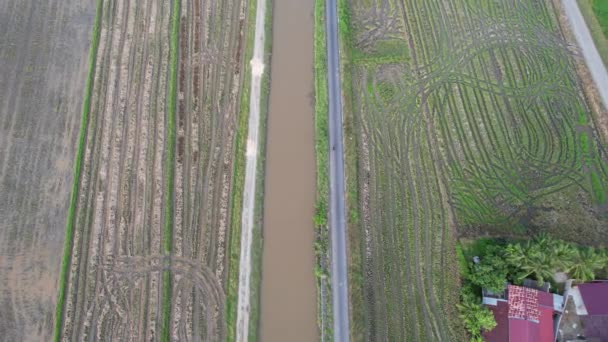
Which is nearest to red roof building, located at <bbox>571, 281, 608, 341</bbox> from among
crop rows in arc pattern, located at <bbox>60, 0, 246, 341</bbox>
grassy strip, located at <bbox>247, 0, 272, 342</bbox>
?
grassy strip, located at <bbox>247, 0, 272, 342</bbox>

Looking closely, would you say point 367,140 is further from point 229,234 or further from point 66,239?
point 66,239

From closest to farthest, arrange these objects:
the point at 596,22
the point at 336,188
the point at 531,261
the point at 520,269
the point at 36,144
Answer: the point at 531,261, the point at 520,269, the point at 336,188, the point at 36,144, the point at 596,22

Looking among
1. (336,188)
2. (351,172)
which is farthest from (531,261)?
(336,188)

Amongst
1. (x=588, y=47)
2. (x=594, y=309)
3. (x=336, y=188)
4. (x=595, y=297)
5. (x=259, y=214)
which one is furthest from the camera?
(x=588, y=47)

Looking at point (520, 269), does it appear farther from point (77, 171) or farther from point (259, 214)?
point (77, 171)

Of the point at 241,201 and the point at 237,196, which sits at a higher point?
the point at 237,196

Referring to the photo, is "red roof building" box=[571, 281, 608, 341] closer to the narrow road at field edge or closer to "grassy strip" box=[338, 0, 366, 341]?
"grassy strip" box=[338, 0, 366, 341]

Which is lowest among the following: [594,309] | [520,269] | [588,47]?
[594,309]
